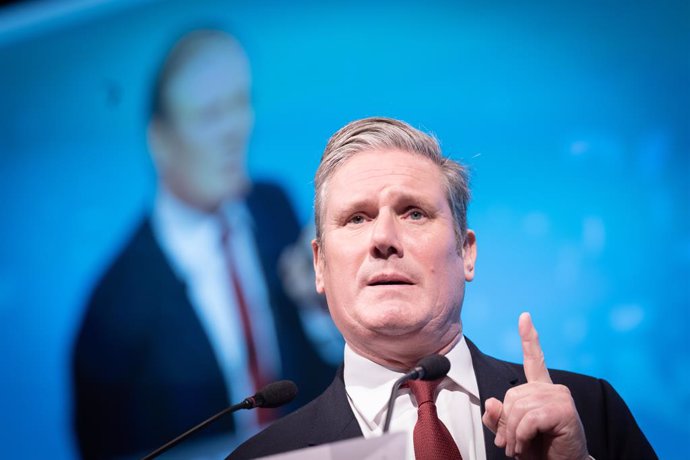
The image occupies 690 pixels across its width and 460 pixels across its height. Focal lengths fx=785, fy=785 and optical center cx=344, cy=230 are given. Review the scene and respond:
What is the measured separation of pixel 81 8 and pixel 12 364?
1.70 meters

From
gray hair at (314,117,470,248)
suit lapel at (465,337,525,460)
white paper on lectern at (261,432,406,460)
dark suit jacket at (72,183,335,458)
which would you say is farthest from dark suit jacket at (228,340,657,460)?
dark suit jacket at (72,183,335,458)

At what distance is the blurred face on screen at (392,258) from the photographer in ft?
6.24

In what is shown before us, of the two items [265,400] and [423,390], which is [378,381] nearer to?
[423,390]

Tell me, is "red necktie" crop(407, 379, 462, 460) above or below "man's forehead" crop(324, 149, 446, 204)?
below

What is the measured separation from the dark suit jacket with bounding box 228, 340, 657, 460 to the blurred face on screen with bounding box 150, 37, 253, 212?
4.59ft

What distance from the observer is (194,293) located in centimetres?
329

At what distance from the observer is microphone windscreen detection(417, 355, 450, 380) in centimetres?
165

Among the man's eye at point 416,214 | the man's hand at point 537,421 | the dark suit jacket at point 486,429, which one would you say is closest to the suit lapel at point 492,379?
the dark suit jacket at point 486,429

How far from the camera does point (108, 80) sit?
11.9 feet

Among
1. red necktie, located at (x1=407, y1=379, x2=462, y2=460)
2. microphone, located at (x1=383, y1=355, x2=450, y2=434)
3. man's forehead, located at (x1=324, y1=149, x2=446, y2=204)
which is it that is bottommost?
red necktie, located at (x1=407, y1=379, x2=462, y2=460)

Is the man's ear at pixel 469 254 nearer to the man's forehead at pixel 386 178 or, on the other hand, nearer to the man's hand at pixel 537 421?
the man's forehead at pixel 386 178

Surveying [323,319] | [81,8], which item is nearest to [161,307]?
[323,319]

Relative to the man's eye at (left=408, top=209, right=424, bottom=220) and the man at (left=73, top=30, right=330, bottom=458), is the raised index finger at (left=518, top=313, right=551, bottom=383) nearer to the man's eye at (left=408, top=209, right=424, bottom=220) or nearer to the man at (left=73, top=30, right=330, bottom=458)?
the man's eye at (left=408, top=209, right=424, bottom=220)

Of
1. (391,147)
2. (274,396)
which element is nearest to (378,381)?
(274,396)
